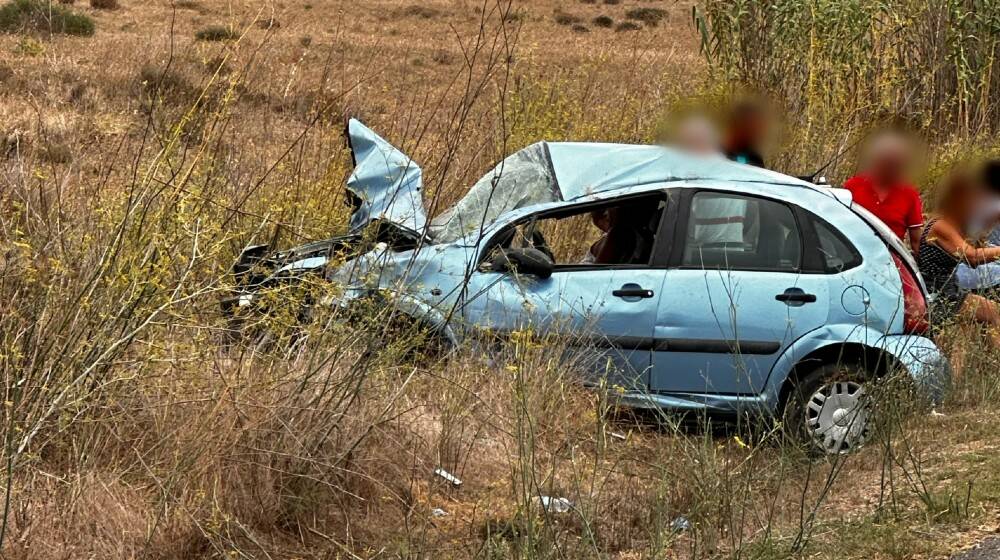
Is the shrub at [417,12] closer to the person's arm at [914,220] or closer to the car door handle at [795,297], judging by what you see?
the person's arm at [914,220]

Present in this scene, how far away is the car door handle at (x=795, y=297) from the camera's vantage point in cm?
685

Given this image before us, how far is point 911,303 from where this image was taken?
6941 mm

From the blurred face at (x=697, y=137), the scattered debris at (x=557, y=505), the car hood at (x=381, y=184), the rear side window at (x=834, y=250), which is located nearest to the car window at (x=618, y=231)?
the car hood at (x=381, y=184)

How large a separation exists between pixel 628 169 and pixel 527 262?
1.01 metres

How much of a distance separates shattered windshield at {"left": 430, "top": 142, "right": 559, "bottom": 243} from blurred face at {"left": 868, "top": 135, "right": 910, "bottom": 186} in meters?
2.72

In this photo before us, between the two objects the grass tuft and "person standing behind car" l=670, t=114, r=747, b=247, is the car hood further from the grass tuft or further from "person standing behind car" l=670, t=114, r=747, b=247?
the grass tuft

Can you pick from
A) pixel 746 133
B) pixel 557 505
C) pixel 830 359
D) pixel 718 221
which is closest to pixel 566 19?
pixel 746 133

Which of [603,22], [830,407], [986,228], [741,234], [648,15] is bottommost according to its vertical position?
[603,22]

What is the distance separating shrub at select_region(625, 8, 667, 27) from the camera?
4725 centimetres

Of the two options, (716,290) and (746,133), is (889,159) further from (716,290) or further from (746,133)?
(716,290)

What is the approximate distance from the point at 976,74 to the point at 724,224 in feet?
24.7

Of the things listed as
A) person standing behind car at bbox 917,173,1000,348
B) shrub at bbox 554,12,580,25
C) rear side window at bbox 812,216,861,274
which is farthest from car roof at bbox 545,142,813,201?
shrub at bbox 554,12,580,25

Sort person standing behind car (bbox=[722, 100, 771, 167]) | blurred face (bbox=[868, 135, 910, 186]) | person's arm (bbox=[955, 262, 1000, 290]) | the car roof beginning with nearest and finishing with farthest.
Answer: the car roof, person's arm (bbox=[955, 262, 1000, 290]), blurred face (bbox=[868, 135, 910, 186]), person standing behind car (bbox=[722, 100, 771, 167])

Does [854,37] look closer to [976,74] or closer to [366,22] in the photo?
[976,74]
